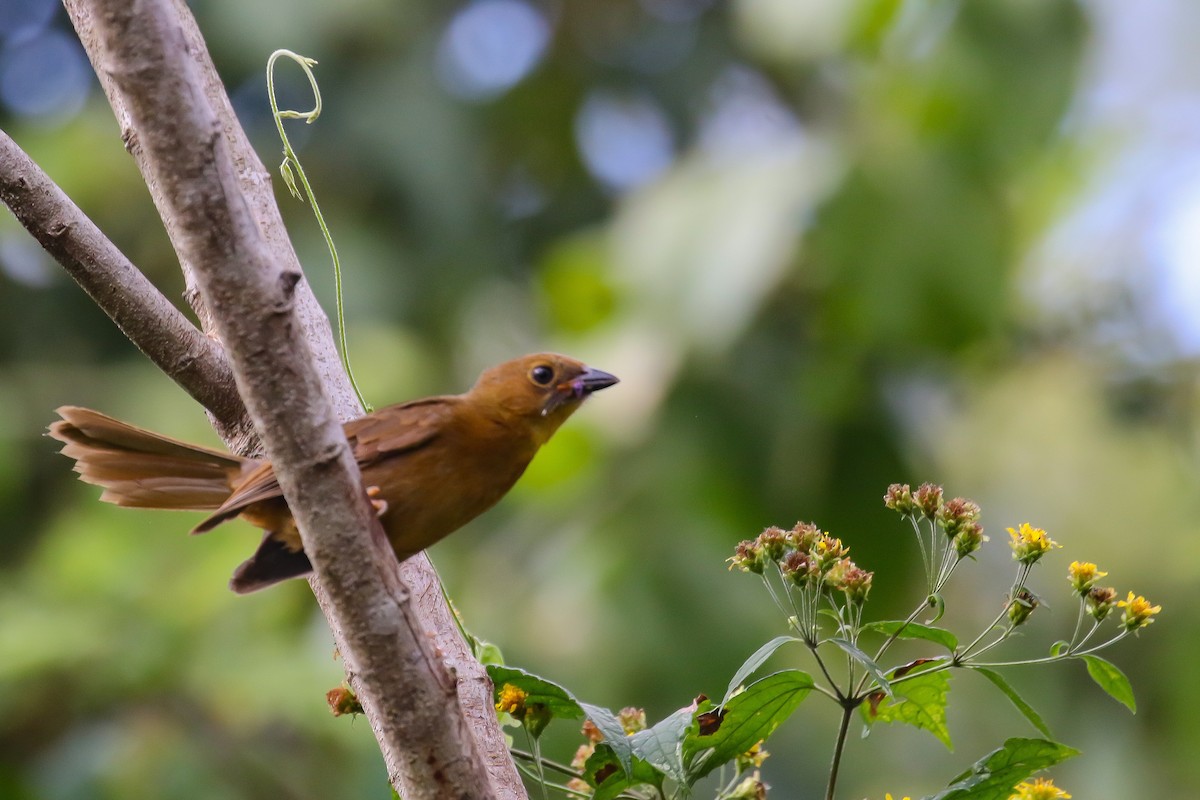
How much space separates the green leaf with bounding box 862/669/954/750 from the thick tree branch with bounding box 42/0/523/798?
0.61 m

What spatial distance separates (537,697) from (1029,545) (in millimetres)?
810

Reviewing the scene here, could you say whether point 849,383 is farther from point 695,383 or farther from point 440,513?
point 440,513

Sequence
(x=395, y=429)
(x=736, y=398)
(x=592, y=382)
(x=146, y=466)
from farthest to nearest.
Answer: (x=736, y=398) → (x=592, y=382) → (x=146, y=466) → (x=395, y=429)

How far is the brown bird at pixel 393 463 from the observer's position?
9.02 feet

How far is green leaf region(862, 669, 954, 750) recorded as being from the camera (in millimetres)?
2143

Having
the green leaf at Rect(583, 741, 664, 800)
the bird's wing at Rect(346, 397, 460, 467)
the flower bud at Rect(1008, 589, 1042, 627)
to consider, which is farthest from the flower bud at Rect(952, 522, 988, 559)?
the bird's wing at Rect(346, 397, 460, 467)

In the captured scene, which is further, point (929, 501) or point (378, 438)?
point (378, 438)

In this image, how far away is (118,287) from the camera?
2.80 metres

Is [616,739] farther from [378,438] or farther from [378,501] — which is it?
[378,438]

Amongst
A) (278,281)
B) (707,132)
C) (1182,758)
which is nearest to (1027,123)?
(1182,758)

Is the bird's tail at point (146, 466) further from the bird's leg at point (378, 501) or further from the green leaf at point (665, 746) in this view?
the green leaf at point (665, 746)

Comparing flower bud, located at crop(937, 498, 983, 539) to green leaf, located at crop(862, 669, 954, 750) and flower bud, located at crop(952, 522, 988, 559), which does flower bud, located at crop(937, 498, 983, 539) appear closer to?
flower bud, located at crop(952, 522, 988, 559)

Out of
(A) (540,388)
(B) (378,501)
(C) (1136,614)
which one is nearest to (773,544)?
(C) (1136,614)

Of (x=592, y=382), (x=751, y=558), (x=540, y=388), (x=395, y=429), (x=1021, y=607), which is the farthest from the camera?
(x=592, y=382)
